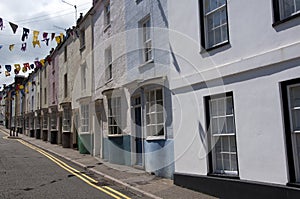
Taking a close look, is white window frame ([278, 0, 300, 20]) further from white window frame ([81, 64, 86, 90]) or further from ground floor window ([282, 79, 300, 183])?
white window frame ([81, 64, 86, 90])

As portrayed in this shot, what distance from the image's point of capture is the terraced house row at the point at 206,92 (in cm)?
670

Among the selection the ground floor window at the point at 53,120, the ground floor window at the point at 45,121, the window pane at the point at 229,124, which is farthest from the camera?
the ground floor window at the point at 45,121

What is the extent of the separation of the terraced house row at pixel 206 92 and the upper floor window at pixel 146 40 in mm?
40

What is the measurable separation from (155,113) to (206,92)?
3075 millimetres

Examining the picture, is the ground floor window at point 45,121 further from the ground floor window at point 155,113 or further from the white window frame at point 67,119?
the ground floor window at point 155,113

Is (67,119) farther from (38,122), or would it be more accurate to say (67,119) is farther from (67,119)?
(38,122)

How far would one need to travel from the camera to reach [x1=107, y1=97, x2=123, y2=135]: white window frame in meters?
14.6

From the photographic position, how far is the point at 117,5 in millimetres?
15117

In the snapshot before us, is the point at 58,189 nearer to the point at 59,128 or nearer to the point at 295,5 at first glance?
the point at 295,5

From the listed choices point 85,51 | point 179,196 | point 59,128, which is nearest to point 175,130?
point 179,196

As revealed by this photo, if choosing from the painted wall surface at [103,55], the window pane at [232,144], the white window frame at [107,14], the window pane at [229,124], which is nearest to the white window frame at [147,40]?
the painted wall surface at [103,55]

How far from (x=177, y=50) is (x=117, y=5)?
6.37m

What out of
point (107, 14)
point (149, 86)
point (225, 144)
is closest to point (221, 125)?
point (225, 144)

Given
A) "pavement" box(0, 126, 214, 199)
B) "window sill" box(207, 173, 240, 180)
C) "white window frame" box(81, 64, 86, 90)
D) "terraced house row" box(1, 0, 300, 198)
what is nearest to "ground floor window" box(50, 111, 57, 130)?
"white window frame" box(81, 64, 86, 90)
